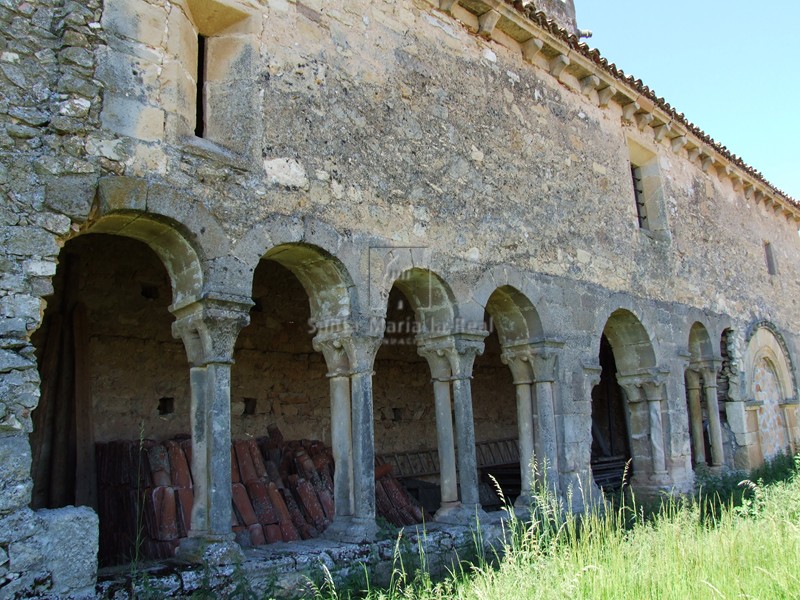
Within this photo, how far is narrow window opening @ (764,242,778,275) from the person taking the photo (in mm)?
13117

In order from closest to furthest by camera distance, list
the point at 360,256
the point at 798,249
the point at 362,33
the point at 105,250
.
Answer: the point at 360,256 → the point at 362,33 → the point at 105,250 → the point at 798,249

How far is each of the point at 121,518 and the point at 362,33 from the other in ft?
15.3

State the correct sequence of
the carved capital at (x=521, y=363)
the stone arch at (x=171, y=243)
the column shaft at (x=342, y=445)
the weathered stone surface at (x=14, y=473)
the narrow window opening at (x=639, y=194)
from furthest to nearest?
1. the narrow window opening at (x=639, y=194)
2. the carved capital at (x=521, y=363)
3. the column shaft at (x=342, y=445)
4. the stone arch at (x=171, y=243)
5. the weathered stone surface at (x=14, y=473)

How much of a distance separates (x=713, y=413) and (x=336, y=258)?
7458 millimetres

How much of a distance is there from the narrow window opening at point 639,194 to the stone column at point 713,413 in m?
2.42

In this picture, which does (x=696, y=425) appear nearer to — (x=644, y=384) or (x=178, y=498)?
(x=644, y=384)

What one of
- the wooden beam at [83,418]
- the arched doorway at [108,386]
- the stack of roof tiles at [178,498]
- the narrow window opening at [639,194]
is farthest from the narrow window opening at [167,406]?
the narrow window opening at [639,194]

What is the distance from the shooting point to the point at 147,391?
6777 millimetres

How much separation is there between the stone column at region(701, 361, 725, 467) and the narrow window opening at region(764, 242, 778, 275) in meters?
3.84

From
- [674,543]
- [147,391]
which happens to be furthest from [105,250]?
[674,543]

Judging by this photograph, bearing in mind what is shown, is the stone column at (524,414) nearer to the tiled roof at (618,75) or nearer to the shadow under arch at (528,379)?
the shadow under arch at (528,379)

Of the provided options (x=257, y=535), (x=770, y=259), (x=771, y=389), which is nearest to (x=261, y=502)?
(x=257, y=535)

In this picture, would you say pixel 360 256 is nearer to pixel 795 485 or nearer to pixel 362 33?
pixel 362 33

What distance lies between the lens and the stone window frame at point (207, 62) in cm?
471
